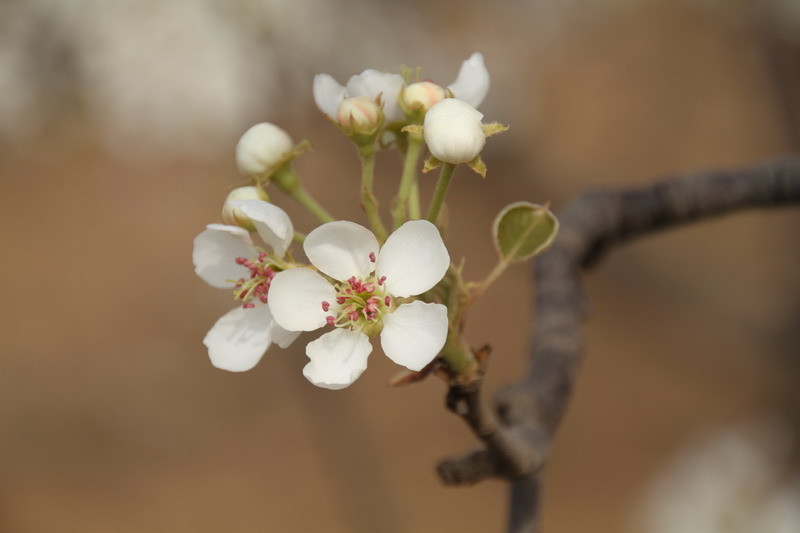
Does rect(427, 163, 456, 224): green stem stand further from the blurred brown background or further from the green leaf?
the blurred brown background

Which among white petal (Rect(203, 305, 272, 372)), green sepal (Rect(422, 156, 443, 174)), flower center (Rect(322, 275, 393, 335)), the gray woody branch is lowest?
the gray woody branch

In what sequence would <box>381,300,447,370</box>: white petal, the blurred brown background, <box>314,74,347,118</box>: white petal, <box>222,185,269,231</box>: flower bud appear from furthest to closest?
the blurred brown background → <box>314,74,347,118</box>: white petal → <box>222,185,269,231</box>: flower bud → <box>381,300,447,370</box>: white petal

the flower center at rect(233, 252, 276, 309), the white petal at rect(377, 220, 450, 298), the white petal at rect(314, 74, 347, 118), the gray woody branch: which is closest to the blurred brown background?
the gray woody branch

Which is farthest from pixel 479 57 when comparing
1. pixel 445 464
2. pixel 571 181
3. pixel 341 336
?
pixel 571 181

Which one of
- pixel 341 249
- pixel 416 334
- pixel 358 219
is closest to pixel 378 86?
pixel 341 249

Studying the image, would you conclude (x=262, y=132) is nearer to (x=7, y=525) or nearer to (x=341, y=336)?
(x=341, y=336)

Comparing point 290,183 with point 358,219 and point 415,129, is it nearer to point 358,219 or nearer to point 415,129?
point 415,129
